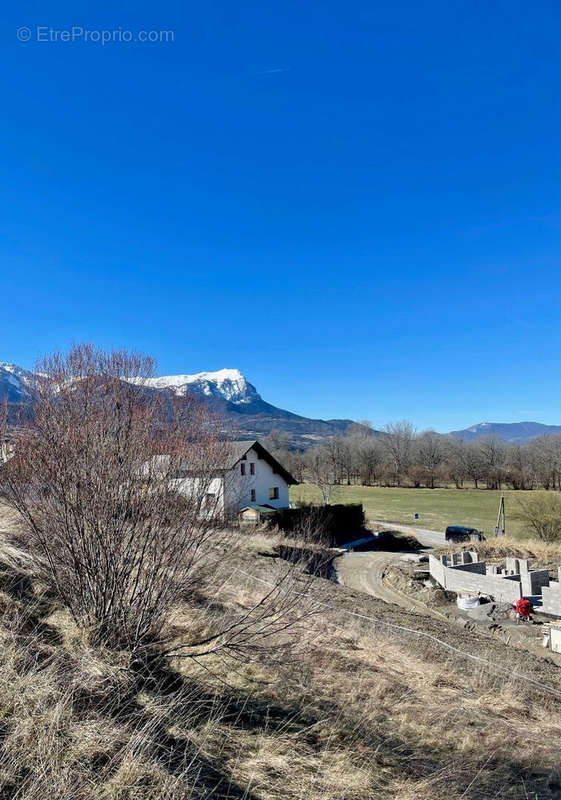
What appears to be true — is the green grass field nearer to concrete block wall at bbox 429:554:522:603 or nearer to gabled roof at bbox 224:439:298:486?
gabled roof at bbox 224:439:298:486

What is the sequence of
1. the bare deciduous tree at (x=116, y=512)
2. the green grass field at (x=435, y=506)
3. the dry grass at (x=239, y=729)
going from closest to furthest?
the dry grass at (x=239, y=729)
the bare deciduous tree at (x=116, y=512)
the green grass field at (x=435, y=506)

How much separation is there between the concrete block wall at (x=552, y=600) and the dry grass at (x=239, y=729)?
521 inches

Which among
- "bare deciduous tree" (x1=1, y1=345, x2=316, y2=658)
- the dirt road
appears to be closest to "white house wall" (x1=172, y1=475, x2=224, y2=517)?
"bare deciduous tree" (x1=1, y1=345, x2=316, y2=658)

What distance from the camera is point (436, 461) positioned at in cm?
8750

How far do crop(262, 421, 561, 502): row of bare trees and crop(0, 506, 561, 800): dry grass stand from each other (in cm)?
6142

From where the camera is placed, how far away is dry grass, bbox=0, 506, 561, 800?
10.5 ft

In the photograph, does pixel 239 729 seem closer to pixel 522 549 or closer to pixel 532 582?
pixel 532 582

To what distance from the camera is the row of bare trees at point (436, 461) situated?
241 ft

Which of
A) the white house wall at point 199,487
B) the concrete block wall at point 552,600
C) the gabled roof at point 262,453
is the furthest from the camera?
the gabled roof at point 262,453

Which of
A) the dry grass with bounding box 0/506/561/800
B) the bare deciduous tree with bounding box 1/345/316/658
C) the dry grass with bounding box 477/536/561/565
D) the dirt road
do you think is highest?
the bare deciduous tree with bounding box 1/345/316/658

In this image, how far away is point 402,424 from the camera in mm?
110312

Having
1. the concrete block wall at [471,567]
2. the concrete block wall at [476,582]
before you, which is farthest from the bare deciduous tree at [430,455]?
the concrete block wall at [476,582]

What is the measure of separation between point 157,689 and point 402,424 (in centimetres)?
10999

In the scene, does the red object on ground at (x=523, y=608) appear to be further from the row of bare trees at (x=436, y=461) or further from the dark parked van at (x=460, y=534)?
the row of bare trees at (x=436, y=461)
